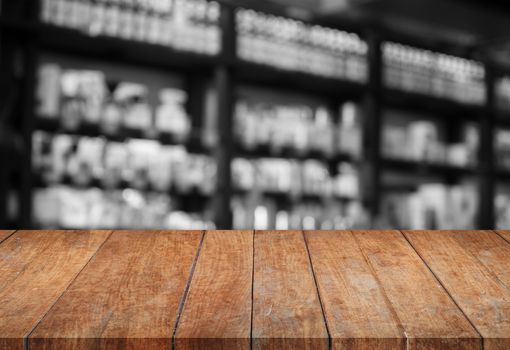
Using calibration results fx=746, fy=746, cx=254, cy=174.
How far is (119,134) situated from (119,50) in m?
0.40

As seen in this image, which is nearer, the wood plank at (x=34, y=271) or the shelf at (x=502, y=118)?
the wood plank at (x=34, y=271)

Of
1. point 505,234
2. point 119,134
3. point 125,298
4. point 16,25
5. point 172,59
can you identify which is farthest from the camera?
point 172,59

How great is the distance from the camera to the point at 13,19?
10.2 ft

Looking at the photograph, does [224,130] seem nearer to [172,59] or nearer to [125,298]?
[172,59]

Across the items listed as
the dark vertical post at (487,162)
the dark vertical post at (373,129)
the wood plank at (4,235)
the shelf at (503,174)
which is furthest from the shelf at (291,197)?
the wood plank at (4,235)

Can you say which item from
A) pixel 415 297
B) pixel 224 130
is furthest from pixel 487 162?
pixel 415 297

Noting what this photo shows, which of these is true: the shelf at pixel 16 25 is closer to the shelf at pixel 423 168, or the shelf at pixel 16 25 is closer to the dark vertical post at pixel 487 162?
the shelf at pixel 423 168

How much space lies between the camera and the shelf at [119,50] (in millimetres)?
3309

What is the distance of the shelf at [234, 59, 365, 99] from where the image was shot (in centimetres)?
384

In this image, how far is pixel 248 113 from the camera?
3.97m

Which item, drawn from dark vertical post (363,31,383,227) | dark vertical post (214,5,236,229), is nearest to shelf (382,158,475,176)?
dark vertical post (363,31,383,227)

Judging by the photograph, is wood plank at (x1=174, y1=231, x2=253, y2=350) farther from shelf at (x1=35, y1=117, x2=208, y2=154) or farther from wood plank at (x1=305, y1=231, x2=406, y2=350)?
shelf at (x1=35, y1=117, x2=208, y2=154)

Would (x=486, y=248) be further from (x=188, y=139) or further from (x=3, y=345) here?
(x=188, y=139)

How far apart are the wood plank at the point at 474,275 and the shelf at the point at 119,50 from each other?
220cm
